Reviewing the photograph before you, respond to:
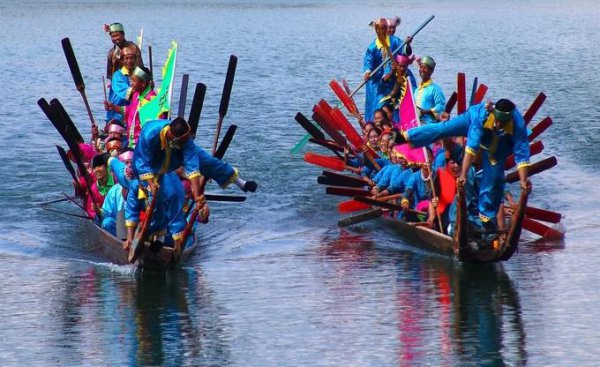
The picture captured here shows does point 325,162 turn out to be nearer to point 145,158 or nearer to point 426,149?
point 426,149

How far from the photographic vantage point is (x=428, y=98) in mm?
18578

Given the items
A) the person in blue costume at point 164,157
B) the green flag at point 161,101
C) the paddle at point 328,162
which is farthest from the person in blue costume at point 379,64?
the person in blue costume at point 164,157

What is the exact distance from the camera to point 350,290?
46.2 ft

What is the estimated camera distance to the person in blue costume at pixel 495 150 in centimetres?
1394

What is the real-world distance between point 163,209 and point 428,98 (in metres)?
5.61

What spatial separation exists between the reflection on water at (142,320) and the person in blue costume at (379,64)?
6240 mm

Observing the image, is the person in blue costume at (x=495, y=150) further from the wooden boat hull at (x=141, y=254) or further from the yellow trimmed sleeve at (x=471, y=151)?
the wooden boat hull at (x=141, y=254)

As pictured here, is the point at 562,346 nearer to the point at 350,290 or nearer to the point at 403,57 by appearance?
the point at 350,290

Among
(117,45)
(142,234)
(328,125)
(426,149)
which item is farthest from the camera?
(328,125)

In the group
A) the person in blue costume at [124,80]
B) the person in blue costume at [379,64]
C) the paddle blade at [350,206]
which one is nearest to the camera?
the paddle blade at [350,206]

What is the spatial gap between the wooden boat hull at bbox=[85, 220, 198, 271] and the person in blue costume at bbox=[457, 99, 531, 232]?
282 cm

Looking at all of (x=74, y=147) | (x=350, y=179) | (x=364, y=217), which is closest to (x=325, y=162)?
(x=350, y=179)

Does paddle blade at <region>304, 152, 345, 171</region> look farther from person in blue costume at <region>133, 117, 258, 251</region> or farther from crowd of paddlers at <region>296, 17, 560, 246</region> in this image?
person in blue costume at <region>133, 117, 258, 251</region>

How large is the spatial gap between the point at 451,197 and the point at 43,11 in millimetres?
49217
